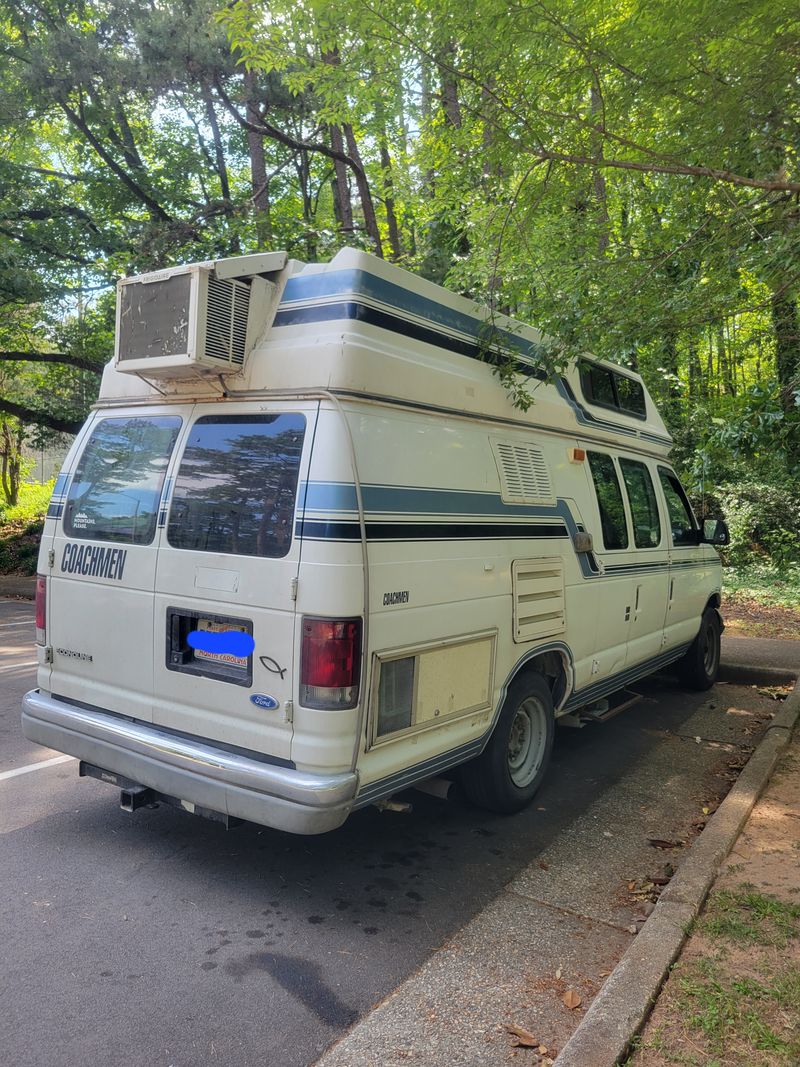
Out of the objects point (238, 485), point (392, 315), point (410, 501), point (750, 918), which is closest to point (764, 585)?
point (750, 918)

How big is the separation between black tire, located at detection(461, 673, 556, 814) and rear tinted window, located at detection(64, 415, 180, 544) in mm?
2181

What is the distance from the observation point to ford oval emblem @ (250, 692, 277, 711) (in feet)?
10.7

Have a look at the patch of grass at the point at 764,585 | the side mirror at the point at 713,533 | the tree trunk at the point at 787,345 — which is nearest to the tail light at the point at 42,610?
the tree trunk at the point at 787,345

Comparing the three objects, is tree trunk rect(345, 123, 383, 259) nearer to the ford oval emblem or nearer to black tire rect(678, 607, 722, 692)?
black tire rect(678, 607, 722, 692)

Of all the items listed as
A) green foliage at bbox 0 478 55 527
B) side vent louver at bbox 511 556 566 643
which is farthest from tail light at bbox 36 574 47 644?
green foliage at bbox 0 478 55 527

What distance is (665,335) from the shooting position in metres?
5.88

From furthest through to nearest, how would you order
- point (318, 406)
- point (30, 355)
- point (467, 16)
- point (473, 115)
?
1. point (30, 355)
2. point (473, 115)
3. point (467, 16)
4. point (318, 406)

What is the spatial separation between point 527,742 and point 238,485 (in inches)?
96.3

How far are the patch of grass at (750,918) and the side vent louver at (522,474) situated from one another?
2201 mm

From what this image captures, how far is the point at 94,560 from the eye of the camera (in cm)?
401

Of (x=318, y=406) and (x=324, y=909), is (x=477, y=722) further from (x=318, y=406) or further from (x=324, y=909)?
(x=318, y=406)

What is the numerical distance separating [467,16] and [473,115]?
68cm

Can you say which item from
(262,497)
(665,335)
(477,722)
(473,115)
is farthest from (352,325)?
(665,335)

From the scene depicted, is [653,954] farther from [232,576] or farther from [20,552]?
[20,552]
